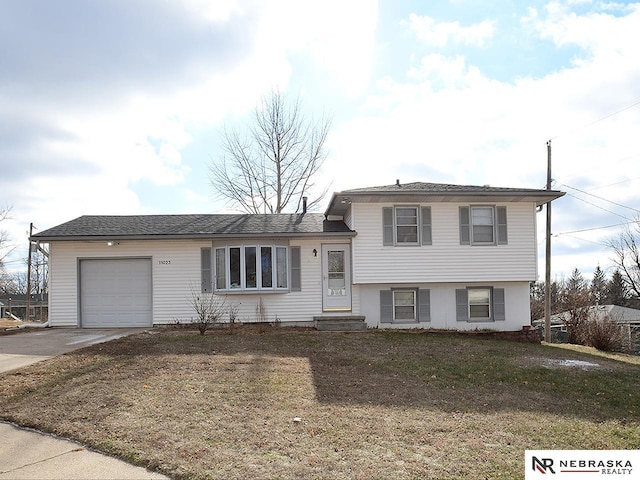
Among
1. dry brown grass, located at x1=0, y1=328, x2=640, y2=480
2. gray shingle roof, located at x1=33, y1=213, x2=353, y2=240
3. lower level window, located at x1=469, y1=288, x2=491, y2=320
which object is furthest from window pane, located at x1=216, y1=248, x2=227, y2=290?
lower level window, located at x1=469, y1=288, x2=491, y2=320

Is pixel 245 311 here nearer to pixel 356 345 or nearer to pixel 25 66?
pixel 356 345

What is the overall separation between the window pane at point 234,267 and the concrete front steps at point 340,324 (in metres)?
2.75

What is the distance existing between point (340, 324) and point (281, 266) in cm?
261

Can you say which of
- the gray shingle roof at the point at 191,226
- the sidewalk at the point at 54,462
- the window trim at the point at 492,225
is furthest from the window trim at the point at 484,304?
the sidewalk at the point at 54,462

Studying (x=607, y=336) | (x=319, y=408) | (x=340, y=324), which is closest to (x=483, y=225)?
(x=340, y=324)

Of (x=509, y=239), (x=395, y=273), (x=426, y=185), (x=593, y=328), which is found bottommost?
(x=593, y=328)

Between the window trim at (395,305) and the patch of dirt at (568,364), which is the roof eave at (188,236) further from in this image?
the patch of dirt at (568,364)

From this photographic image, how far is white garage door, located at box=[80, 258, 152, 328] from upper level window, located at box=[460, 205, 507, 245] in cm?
1015

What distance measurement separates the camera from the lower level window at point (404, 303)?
53.9 ft

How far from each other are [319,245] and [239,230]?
2.59 meters

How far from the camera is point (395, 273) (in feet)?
51.8

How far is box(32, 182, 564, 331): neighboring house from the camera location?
15711 millimetres

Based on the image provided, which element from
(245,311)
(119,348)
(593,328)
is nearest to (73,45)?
(119,348)

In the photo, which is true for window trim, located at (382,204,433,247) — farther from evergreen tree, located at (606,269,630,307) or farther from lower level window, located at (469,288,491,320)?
evergreen tree, located at (606,269,630,307)
